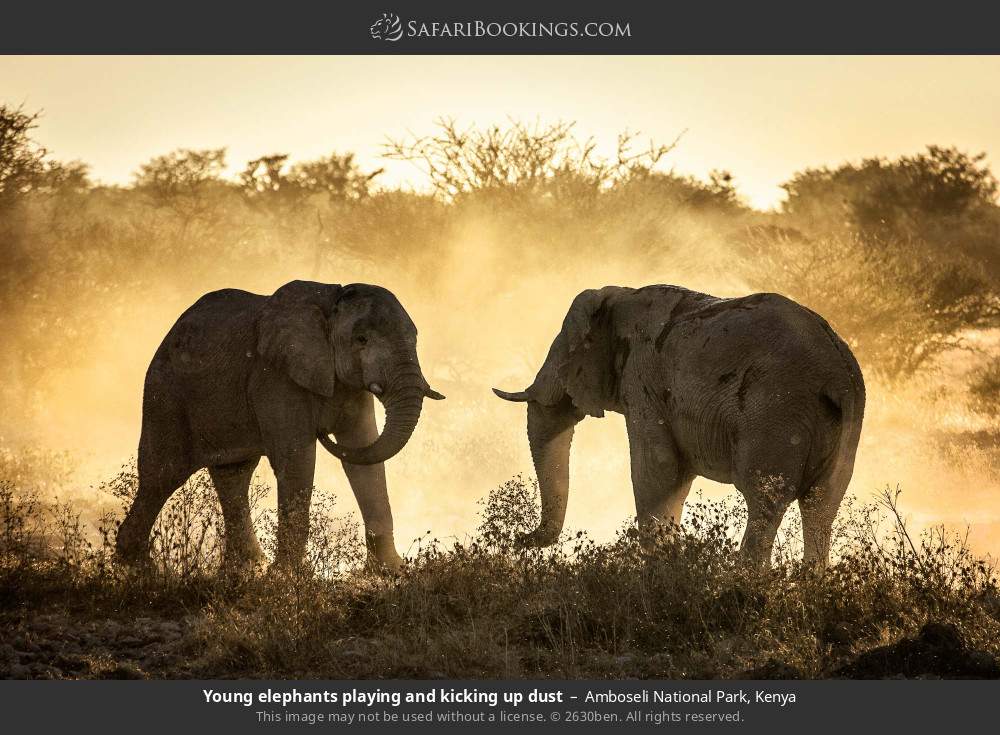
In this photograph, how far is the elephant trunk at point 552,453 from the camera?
44.8 ft

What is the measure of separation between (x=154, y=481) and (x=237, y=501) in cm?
73

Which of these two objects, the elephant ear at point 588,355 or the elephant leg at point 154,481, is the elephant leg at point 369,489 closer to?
the elephant leg at point 154,481

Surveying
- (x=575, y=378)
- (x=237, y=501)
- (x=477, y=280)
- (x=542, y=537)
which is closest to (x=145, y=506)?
(x=237, y=501)

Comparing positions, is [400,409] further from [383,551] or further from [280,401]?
[383,551]

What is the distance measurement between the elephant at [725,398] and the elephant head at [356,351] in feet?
4.46

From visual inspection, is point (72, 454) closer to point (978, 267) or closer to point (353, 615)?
point (353, 615)

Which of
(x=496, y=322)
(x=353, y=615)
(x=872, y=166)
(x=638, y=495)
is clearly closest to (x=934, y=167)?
(x=872, y=166)

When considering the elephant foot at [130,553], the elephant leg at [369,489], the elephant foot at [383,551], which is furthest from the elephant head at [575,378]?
the elephant foot at [130,553]

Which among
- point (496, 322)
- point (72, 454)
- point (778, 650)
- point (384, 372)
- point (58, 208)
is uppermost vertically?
point (58, 208)

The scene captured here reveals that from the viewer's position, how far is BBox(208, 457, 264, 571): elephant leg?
45.4 feet

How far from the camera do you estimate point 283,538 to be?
504 inches

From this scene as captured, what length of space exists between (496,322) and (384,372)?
15.6 metres

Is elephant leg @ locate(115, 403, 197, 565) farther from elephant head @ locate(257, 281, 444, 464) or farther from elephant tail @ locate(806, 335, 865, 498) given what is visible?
elephant tail @ locate(806, 335, 865, 498)

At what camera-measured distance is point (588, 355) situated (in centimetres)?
1358
